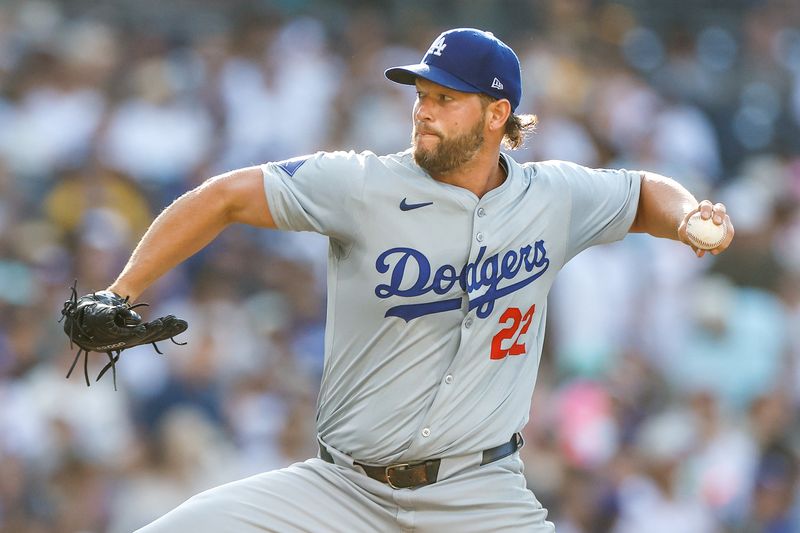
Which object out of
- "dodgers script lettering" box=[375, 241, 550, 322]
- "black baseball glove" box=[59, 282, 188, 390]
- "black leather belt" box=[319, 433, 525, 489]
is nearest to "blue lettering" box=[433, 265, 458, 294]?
"dodgers script lettering" box=[375, 241, 550, 322]

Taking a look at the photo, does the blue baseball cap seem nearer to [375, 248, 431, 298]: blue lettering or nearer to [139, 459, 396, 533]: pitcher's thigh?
[375, 248, 431, 298]: blue lettering

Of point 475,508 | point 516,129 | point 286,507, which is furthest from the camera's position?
point 516,129

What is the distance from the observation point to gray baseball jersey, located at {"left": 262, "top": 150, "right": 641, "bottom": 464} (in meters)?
4.43

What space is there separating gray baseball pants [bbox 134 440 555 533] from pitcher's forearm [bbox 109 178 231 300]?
707 mm

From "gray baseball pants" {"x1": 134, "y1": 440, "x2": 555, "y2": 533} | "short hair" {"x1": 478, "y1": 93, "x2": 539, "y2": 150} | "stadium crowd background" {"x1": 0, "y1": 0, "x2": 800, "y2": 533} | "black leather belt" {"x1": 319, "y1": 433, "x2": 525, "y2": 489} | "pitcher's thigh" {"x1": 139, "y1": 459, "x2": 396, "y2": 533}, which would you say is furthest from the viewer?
"stadium crowd background" {"x1": 0, "y1": 0, "x2": 800, "y2": 533}

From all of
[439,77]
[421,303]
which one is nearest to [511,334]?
[421,303]

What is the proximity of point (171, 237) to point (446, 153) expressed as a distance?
3.11 ft

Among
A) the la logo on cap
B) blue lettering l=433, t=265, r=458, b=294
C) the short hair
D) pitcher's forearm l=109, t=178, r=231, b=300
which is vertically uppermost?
the la logo on cap

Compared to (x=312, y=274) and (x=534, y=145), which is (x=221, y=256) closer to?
(x=312, y=274)

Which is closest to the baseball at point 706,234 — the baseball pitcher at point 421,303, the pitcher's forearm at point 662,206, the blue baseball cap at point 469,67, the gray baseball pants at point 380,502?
the baseball pitcher at point 421,303

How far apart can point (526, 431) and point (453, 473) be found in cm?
411

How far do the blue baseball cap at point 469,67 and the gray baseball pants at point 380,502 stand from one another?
1243mm

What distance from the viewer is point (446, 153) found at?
14.9ft

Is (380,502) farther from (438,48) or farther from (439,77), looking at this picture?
(438,48)
